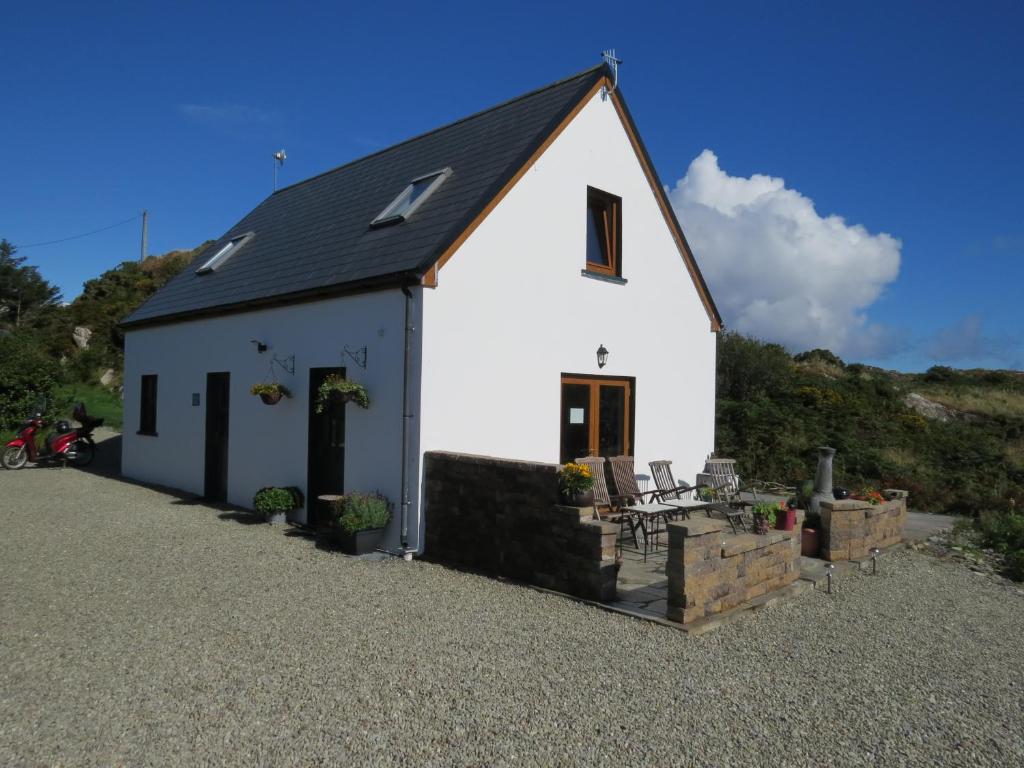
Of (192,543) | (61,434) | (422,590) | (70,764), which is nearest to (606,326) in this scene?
(422,590)

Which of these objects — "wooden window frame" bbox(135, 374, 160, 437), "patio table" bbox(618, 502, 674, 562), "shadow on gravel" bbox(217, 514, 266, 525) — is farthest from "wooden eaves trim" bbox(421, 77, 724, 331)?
"wooden window frame" bbox(135, 374, 160, 437)

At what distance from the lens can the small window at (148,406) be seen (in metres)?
15.4

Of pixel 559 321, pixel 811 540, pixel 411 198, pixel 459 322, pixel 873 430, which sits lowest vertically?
pixel 811 540

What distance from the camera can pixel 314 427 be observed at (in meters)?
10.3

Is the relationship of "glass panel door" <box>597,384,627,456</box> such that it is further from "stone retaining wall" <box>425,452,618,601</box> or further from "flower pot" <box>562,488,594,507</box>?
"flower pot" <box>562,488,594,507</box>

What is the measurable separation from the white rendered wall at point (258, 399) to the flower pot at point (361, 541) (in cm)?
18

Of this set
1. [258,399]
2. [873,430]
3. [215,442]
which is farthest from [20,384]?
[873,430]

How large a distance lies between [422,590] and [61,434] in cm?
1465

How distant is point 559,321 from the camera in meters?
10.3

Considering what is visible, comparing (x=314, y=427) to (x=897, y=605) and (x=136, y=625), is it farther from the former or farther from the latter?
(x=897, y=605)

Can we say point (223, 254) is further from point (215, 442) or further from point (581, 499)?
point (581, 499)

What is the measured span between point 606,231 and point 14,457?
15.0 m

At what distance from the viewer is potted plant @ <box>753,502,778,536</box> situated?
7.94 meters

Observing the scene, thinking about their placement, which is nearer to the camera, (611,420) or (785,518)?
(785,518)
